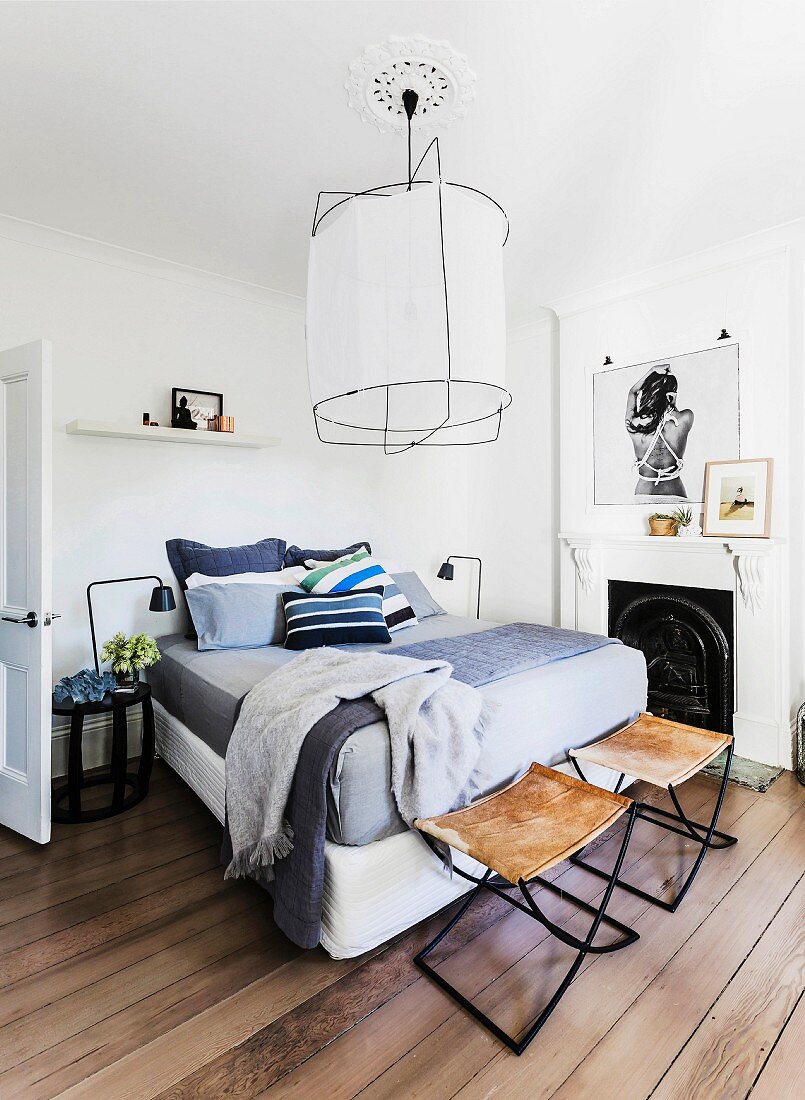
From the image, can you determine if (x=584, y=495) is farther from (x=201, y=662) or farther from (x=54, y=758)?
(x=54, y=758)

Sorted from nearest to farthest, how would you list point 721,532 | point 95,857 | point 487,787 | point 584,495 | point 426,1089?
point 426,1089, point 487,787, point 95,857, point 721,532, point 584,495

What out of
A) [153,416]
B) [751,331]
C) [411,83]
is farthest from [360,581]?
[751,331]

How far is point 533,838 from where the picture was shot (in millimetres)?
1713

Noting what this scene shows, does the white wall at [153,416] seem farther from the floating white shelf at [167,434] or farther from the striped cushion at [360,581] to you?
the striped cushion at [360,581]

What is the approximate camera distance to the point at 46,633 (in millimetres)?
2408

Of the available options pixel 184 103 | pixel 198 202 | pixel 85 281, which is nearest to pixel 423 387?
pixel 184 103

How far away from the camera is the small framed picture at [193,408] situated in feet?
11.1

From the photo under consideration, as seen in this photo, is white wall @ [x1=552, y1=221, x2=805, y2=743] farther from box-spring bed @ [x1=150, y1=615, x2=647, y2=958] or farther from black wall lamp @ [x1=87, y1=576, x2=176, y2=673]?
black wall lamp @ [x1=87, y1=576, x2=176, y2=673]

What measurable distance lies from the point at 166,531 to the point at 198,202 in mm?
1681

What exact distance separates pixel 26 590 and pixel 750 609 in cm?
344

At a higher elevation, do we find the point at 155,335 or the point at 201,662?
the point at 155,335

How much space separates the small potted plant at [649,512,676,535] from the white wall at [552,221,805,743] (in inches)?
3.6

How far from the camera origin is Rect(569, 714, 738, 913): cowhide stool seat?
2.11 m

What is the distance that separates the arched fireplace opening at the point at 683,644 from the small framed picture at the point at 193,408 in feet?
8.81
